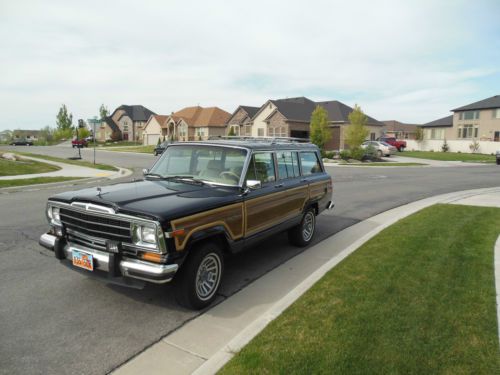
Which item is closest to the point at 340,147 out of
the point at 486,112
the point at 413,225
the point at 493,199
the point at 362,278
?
the point at 486,112

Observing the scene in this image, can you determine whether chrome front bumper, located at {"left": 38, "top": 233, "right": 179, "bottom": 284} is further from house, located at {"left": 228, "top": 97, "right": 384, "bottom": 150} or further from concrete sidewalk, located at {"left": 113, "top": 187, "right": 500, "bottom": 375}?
house, located at {"left": 228, "top": 97, "right": 384, "bottom": 150}

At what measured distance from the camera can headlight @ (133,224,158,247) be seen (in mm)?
3752

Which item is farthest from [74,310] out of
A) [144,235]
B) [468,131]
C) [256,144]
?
[468,131]

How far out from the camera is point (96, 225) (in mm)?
4066

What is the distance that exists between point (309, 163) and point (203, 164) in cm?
262

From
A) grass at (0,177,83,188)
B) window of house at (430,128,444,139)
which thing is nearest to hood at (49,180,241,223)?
grass at (0,177,83,188)

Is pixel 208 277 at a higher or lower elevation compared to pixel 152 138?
lower

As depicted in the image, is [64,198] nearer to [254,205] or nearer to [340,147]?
[254,205]

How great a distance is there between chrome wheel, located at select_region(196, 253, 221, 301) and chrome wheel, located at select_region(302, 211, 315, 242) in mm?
2755

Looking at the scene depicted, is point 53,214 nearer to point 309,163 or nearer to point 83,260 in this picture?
point 83,260

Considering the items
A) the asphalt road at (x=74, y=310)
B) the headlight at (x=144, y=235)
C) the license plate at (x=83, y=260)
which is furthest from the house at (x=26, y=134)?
the headlight at (x=144, y=235)

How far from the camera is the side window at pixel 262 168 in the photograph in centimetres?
526

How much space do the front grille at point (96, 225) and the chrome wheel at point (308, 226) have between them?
12.5ft

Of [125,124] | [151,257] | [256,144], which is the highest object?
[125,124]
